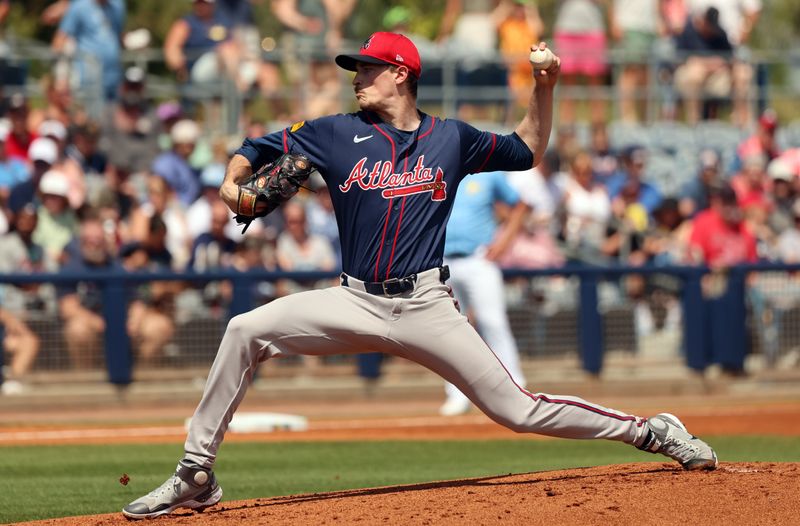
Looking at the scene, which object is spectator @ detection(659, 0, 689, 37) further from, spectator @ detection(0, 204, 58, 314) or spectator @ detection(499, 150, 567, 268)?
spectator @ detection(0, 204, 58, 314)

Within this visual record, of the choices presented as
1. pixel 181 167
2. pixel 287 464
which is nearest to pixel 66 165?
pixel 181 167

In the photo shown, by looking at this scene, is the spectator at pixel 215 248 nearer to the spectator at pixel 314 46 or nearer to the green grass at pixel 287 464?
the spectator at pixel 314 46

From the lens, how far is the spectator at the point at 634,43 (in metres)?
17.2

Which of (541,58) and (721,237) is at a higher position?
(541,58)

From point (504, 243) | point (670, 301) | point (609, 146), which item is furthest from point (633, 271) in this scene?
point (609, 146)

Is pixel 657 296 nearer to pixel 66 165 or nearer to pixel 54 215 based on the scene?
pixel 54 215

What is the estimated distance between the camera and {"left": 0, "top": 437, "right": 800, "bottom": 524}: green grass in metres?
7.54

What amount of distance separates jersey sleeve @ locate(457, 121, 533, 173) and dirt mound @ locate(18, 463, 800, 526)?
1.50m

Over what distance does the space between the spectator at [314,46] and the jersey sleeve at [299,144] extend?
31.7 ft

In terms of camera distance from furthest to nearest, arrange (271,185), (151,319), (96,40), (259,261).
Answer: (96,40), (259,261), (151,319), (271,185)

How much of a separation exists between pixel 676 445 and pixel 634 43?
39.0 ft

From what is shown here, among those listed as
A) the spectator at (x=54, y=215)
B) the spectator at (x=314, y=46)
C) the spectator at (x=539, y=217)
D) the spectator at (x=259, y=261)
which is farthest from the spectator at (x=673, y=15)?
the spectator at (x=54, y=215)

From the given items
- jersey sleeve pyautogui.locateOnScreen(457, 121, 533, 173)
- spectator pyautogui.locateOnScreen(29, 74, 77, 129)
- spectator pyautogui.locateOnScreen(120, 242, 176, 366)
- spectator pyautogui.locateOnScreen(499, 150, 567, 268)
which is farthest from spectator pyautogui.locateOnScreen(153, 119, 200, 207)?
jersey sleeve pyautogui.locateOnScreen(457, 121, 533, 173)

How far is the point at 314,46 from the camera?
1623cm
